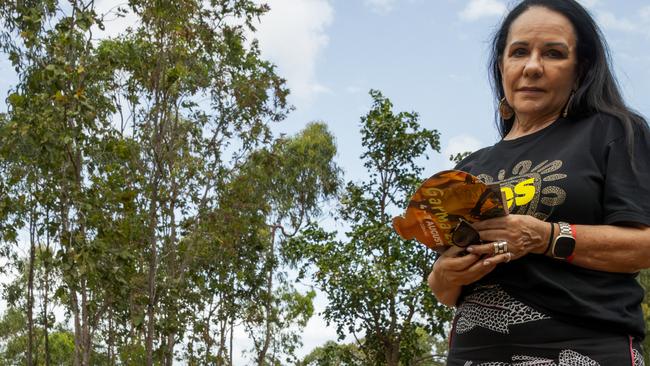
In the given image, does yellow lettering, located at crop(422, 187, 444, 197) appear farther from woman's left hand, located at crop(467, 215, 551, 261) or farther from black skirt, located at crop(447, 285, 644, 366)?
black skirt, located at crop(447, 285, 644, 366)

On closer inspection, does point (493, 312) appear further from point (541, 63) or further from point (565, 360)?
point (541, 63)

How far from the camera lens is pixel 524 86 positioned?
1656mm

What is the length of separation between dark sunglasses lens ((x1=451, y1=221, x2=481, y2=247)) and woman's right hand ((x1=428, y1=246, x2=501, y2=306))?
27 millimetres

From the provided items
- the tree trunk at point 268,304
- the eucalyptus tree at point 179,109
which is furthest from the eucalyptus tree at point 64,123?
the tree trunk at point 268,304

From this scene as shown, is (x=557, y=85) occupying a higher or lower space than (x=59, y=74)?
lower

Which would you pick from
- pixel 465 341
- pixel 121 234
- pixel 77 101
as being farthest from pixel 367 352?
pixel 465 341

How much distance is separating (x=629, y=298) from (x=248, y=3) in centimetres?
962

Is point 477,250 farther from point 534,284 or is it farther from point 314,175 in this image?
point 314,175

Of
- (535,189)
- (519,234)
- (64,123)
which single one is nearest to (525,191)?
(535,189)

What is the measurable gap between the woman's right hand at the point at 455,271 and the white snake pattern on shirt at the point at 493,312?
39 mm

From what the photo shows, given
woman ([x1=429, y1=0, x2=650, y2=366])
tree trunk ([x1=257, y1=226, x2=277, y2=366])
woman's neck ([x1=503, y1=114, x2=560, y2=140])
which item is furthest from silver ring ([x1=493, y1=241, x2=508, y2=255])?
tree trunk ([x1=257, y1=226, x2=277, y2=366])

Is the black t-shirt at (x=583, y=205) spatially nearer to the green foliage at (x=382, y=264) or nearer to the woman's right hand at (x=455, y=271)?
the woman's right hand at (x=455, y=271)

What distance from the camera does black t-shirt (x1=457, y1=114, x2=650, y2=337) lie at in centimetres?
145

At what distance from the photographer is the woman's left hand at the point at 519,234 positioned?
1.44m
